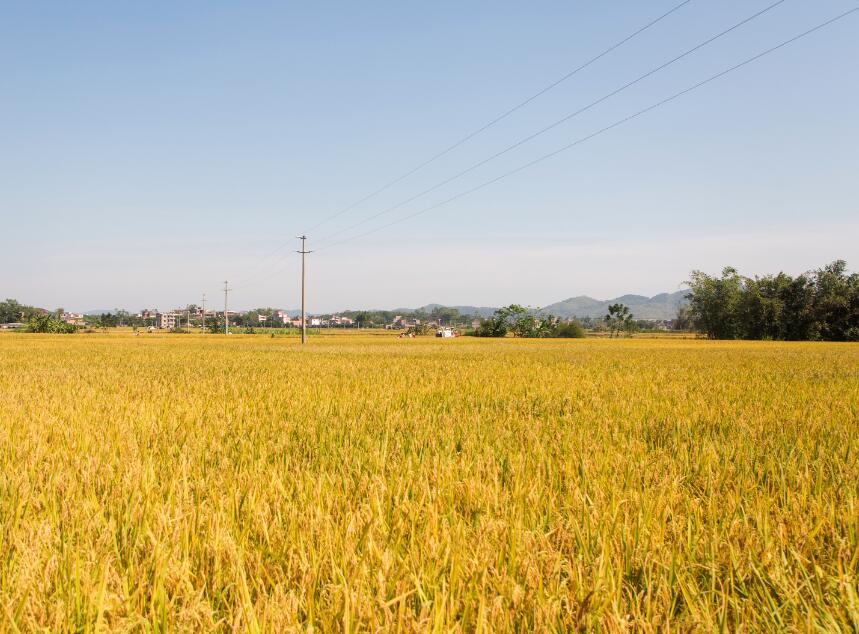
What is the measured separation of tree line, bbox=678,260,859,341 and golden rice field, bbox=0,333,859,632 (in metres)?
88.4

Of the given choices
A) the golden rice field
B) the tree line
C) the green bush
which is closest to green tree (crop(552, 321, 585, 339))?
the tree line

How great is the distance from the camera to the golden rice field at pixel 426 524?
1599 mm

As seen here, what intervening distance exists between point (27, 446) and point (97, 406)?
7.81 ft

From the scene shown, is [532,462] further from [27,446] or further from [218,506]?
[27,446]

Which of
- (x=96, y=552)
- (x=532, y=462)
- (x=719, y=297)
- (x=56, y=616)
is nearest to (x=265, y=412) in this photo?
(x=532, y=462)

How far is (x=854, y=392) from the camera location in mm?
8711

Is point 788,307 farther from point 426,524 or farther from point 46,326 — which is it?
point 46,326

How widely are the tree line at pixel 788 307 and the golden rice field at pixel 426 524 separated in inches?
3481

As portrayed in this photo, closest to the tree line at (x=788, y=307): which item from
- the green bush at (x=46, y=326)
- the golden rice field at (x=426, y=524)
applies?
the golden rice field at (x=426, y=524)

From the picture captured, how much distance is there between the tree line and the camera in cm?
7556

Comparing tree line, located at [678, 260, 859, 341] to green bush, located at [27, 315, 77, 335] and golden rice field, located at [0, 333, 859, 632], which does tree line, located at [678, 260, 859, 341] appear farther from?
green bush, located at [27, 315, 77, 335]

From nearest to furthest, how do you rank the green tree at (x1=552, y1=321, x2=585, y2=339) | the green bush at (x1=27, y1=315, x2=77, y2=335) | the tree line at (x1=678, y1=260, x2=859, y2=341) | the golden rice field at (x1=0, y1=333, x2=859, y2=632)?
the golden rice field at (x1=0, y1=333, x2=859, y2=632) < the tree line at (x1=678, y1=260, x2=859, y2=341) < the green bush at (x1=27, y1=315, x2=77, y2=335) < the green tree at (x1=552, y1=321, x2=585, y2=339)

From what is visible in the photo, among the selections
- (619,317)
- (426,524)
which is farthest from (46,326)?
(619,317)

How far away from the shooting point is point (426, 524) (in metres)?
2.34
